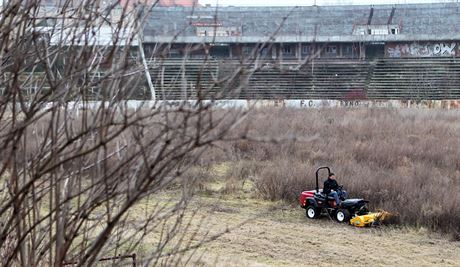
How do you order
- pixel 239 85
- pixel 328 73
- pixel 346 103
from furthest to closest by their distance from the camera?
1. pixel 328 73
2. pixel 346 103
3. pixel 239 85

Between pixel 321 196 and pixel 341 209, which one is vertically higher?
pixel 321 196

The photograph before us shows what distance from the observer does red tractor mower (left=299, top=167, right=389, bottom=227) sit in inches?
442

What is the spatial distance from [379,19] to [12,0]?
140ft

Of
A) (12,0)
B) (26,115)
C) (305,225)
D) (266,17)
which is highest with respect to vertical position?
(266,17)

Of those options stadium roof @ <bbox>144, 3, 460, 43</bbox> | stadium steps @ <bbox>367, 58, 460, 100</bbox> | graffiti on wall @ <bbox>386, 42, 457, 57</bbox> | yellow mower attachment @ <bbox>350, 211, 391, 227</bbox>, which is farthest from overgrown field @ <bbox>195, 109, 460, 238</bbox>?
stadium roof @ <bbox>144, 3, 460, 43</bbox>

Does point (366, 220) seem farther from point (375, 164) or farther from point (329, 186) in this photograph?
point (375, 164)

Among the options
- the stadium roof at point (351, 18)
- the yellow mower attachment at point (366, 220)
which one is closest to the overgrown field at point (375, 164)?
the yellow mower attachment at point (366, 220)

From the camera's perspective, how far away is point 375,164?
15.7 meters

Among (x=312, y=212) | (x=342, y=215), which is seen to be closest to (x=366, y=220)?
(x=342, y=215)

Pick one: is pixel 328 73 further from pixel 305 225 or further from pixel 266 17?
pixel 305 225

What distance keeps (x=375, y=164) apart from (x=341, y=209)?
14.5ft

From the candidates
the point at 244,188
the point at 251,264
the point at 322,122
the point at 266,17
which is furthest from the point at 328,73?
the point at 251,264

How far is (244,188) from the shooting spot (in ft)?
47.8

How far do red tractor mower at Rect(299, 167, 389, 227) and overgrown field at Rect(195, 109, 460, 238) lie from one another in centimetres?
64
